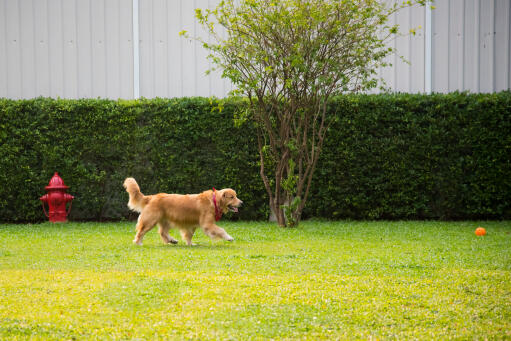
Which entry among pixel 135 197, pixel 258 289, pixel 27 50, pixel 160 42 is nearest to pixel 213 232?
pixel 135 197

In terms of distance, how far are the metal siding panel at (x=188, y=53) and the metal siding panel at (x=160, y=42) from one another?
45cm

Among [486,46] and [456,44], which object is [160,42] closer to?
[456,44]

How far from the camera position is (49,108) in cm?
1198

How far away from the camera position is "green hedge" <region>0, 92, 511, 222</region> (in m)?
11.9

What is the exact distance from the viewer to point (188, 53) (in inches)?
581

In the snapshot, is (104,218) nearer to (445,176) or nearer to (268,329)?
(445,176)

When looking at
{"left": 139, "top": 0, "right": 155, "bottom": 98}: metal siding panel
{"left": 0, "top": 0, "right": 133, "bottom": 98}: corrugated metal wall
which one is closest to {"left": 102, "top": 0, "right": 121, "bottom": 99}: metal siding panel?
{"left": 0, "top": 0, "right": 133, "bottom": 98}: corrugated metal wall

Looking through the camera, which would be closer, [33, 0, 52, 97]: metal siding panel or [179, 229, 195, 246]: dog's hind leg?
[179, 229, 195, 246]: dog's hind leg

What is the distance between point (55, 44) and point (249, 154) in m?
6.55

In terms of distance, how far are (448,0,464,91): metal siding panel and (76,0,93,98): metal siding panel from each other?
931 centimetres

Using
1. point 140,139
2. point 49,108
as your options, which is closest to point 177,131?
point 140,139

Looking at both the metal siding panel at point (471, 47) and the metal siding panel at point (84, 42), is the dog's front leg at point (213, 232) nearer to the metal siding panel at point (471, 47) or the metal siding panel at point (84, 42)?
the metal siding panel at point (84, 42)

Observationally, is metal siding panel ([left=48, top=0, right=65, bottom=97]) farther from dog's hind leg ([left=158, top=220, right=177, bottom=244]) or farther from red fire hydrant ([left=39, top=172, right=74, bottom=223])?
dog's hind leg ([left=158, top=220, right=177, bottom=244])

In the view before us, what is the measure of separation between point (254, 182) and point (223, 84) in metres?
3.55
